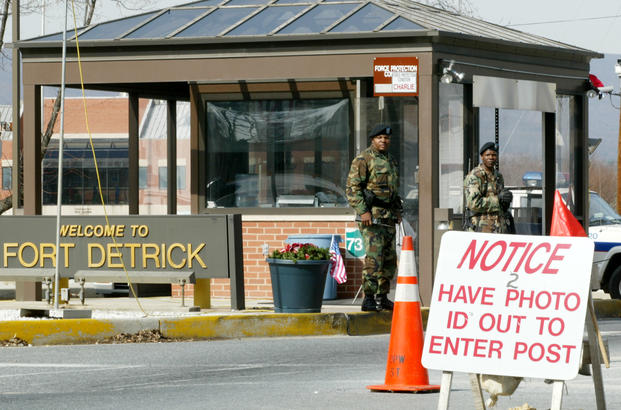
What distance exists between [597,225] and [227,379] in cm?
1105

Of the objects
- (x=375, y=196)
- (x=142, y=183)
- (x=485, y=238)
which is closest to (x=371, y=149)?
(x=375, y=196)

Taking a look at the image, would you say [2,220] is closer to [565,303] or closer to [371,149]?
[371,149]

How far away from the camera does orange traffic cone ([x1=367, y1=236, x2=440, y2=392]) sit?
8836 mm

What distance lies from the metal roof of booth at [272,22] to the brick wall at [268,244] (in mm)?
2645

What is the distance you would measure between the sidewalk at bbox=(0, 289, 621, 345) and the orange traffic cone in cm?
417

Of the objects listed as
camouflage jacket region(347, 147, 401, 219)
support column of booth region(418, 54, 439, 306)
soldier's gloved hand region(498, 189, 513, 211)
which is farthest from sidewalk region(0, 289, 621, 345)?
soldier's gloved hand region(498, 189, 513, 211)

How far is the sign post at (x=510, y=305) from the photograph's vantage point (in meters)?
6.45

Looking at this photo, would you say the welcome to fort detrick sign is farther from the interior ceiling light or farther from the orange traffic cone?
the orange traffic cone

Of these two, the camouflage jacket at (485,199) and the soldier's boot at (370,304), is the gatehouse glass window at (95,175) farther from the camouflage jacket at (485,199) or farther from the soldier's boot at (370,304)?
the soldier's boot at (370,304)

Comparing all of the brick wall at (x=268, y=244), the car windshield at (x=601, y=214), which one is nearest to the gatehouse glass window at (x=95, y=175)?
the car windshield at (x=601, y=214)

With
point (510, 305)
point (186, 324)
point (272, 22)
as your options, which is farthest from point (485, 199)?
point (510, 305)

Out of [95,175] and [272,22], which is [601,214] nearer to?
[272,22]

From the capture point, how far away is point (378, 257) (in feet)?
41.9

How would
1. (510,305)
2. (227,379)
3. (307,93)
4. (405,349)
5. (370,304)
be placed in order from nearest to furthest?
(510,305)
(405,349)
(227,379)
(370,304)
(307,93)
